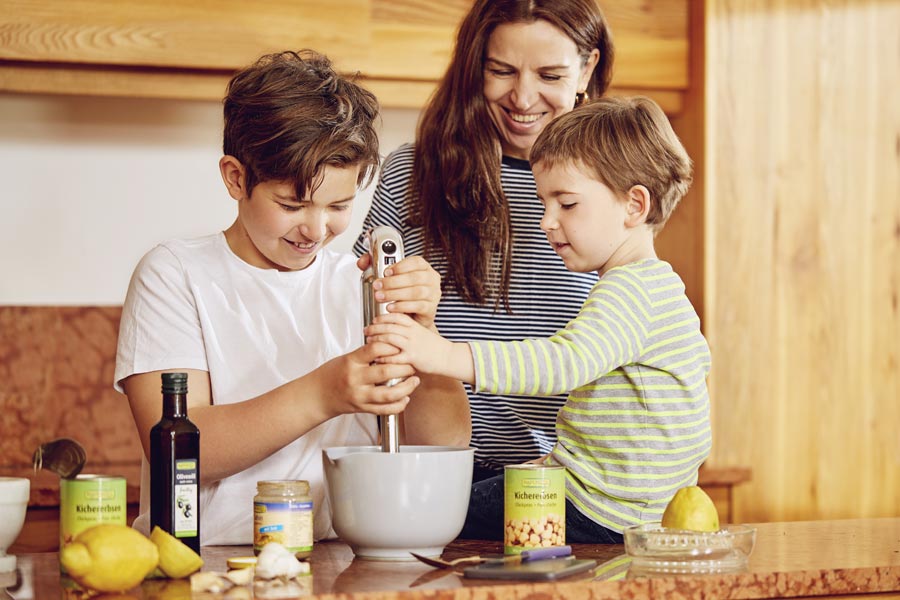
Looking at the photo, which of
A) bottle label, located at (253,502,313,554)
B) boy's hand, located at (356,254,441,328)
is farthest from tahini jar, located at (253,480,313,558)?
boy's hand, located at (356,254,441,328)

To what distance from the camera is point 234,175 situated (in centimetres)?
133

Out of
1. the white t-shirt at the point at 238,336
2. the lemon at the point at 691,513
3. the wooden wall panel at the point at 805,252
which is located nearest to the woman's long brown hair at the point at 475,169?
the white t-shirt at the point at 238,336

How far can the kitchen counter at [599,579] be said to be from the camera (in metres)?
0.90

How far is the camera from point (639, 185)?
51.1 inches

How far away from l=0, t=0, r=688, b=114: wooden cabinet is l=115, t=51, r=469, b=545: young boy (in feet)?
3.43

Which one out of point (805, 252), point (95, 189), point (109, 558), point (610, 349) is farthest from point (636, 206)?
point (95, 189)

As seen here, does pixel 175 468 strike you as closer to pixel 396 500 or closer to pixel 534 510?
pixel 396 500

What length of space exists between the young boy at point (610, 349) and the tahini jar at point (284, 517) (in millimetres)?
158

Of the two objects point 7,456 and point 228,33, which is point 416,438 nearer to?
point 228,33

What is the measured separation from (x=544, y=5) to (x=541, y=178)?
42cm

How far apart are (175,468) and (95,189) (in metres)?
1.77

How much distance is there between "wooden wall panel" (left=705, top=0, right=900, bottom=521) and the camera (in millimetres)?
2605

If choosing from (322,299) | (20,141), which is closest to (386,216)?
(322,299)

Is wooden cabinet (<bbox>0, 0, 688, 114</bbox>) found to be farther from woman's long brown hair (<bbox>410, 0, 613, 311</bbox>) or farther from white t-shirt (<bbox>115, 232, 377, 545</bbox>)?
white t-shirt (<bbox>115, 232, 377, 545</bbox>)
